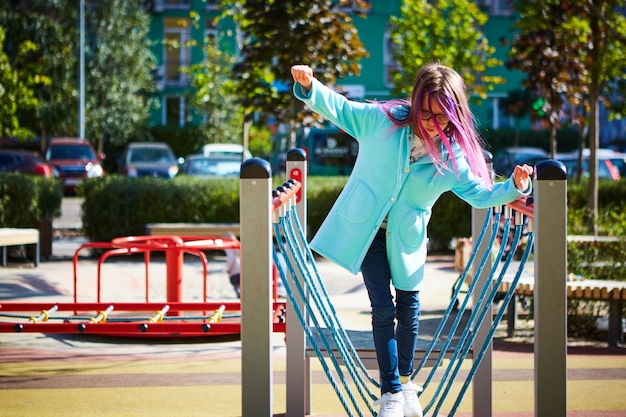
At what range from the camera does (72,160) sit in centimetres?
3294

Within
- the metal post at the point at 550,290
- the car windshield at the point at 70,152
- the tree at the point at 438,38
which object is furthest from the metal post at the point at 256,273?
the car windshield at the point at 70,152

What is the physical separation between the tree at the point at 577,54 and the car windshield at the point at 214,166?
22.8 feet

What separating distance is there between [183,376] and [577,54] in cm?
1401

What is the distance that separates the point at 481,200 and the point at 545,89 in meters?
16.5

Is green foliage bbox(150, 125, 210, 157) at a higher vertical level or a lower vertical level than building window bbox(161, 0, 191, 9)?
lower

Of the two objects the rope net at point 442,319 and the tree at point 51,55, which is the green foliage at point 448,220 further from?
the tree at point 51,55

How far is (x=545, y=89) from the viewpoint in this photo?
20453 millimetres

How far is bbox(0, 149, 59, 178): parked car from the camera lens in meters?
30.7

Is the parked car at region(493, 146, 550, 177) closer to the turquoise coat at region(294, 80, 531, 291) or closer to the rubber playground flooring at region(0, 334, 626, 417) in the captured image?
the rubber playground flooring at region(0, 334, 626, 417)

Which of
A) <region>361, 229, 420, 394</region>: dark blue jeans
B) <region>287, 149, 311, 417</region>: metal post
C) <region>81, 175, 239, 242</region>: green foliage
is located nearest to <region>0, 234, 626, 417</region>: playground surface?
<region>287, 149, 311, 417</region>: metal post

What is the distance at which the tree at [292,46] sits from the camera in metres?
14.6

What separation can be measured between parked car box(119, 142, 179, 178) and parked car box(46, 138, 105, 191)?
0.97 meters

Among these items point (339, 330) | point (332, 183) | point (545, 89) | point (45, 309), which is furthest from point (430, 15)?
point (339, 330)

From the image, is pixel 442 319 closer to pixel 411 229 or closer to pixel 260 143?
pixel 411 229
